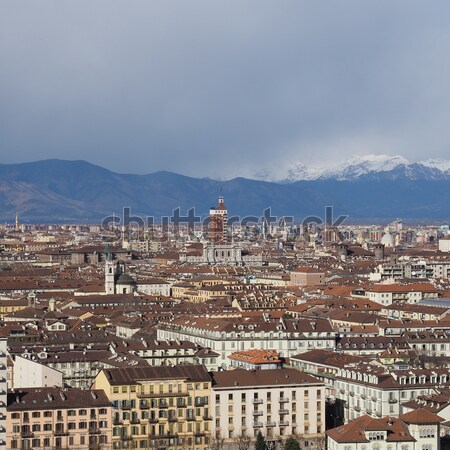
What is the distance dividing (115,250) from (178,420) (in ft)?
435

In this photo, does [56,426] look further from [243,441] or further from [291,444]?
[291,444]

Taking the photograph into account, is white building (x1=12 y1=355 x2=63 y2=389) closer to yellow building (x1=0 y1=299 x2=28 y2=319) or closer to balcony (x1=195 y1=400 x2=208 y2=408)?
balcony (x1=195 y1=400 x2=208 y2=408)

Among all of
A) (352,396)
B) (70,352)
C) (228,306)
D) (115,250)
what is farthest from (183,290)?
(115,250)

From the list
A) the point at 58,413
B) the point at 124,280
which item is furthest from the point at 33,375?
the point at 124,280

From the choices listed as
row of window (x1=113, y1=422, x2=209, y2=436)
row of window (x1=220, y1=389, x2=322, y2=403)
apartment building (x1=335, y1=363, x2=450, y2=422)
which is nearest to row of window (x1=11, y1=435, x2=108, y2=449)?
row of window (x1=113, y1=422, x2=209, y2=436)

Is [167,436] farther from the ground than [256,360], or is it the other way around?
[256,360]

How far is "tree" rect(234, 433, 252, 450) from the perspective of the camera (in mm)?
45781

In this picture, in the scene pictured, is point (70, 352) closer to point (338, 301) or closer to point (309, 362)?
point (309, 362)

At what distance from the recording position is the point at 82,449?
4362 centimetres

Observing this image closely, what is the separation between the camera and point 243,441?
46156mm

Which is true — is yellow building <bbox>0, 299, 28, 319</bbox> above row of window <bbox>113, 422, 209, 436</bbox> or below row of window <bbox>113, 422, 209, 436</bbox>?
above

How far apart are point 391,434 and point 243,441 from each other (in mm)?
6945

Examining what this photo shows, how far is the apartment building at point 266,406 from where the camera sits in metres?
46.8

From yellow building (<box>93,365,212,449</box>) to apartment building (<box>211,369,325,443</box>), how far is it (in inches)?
22.5
